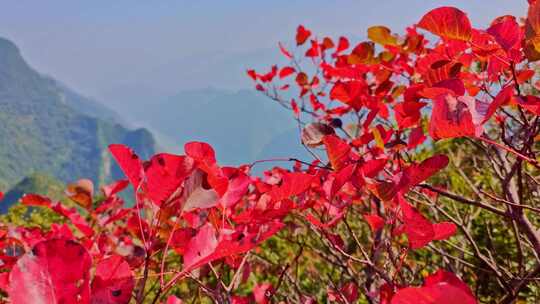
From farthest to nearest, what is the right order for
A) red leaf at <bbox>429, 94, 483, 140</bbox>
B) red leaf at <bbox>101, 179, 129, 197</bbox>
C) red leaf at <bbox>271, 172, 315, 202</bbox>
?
1. red leaf at <bbox>101, 179, 129, 197</bbox>
2. red leaf at <bbox>271, 172, 315, 202</bbox>
3. red leaf at <bbox>429, 94, 483, 140</bbox>

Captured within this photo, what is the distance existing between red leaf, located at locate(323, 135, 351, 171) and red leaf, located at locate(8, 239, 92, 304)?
479 mm

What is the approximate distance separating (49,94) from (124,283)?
223 m

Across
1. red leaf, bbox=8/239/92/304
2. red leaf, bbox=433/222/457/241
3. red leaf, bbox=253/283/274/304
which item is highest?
red leaf, bbox=253/283/274/304

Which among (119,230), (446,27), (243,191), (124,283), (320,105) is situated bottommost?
(124,283)

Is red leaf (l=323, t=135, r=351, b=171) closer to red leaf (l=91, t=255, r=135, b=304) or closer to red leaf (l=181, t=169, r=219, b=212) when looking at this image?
red leaf (l=181, t=169, r=219, b=212)

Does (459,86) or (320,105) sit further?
(320,105)

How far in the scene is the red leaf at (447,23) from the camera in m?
0.77

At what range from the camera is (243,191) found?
91 cm

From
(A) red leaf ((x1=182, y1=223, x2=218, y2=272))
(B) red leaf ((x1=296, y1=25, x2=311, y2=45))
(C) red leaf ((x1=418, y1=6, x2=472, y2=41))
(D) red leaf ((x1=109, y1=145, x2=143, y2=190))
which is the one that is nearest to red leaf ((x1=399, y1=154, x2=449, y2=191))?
(C) red leaf ((x1=418, y1=6, x2=472, y2=41))

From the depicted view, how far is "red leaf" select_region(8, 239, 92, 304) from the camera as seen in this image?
1.62 ft

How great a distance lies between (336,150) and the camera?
86 centimetres

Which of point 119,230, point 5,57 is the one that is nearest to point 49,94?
point 5,57

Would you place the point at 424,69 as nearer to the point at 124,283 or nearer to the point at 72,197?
the point at 124,283

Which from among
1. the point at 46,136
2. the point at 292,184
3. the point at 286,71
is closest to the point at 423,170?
the point at 292,184
